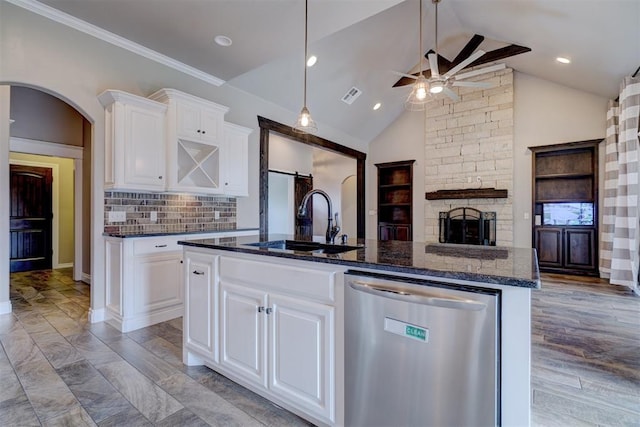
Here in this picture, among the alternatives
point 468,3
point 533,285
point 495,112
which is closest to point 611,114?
point 495,112

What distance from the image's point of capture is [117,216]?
10.8ft

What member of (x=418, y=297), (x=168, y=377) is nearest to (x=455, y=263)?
(x=418, y=297)

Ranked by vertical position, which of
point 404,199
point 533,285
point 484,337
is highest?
point 404,199

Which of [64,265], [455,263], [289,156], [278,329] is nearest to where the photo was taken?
[455,263]

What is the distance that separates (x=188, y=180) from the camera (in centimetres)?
381

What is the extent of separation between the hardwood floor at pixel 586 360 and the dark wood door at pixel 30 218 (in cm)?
779

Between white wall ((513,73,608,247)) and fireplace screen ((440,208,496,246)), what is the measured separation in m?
0.46

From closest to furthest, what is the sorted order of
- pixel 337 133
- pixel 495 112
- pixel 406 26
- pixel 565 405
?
pixel 565 405 → pixel 406 26 → pixel 495 112 → pixel 337 133

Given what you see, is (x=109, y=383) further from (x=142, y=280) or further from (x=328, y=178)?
(x=328, y=178)

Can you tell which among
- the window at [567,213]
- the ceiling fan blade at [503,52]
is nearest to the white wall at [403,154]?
the ceiling fan blade at [503,52]

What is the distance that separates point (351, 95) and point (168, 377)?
5.28 metres

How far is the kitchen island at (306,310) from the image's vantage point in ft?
3.53

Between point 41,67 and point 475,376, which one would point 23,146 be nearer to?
point 41,67

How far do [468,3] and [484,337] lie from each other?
16.2ft
